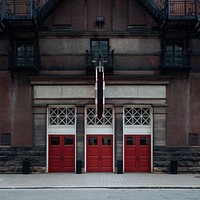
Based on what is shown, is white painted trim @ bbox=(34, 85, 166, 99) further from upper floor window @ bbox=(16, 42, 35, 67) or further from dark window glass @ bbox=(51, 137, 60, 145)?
dark window glass @ bbox=(51, 137, 60, 145)

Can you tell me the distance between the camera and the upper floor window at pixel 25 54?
22.2 meters

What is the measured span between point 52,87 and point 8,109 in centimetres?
297

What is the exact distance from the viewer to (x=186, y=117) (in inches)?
869

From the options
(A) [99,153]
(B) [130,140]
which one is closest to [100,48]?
(B) [130,140]

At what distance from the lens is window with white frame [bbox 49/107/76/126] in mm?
22531

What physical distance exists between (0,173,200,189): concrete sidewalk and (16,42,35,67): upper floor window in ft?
21.8

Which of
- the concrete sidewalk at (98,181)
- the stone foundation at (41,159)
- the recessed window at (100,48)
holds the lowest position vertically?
the concrete sidewalk at (98,181)

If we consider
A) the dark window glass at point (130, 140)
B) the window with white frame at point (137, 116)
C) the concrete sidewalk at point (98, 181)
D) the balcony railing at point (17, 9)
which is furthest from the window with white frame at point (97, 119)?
the balcony railing at point (17, 9)

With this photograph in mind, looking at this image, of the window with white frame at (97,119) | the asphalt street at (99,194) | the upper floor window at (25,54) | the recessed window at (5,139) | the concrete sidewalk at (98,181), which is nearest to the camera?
the asphalt street at (99,194)

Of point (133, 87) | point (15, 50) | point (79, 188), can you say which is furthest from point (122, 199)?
point (15, 50)

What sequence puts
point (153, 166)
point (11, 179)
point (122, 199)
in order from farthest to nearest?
point (153, 166) → point (11, 179) → point (122, 199)

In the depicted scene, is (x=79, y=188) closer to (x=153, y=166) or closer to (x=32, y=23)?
(x=153, y=166)

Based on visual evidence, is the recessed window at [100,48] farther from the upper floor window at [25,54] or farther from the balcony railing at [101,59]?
the upper floor window at [25,54]

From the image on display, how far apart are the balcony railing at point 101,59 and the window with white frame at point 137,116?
9.14 ft
